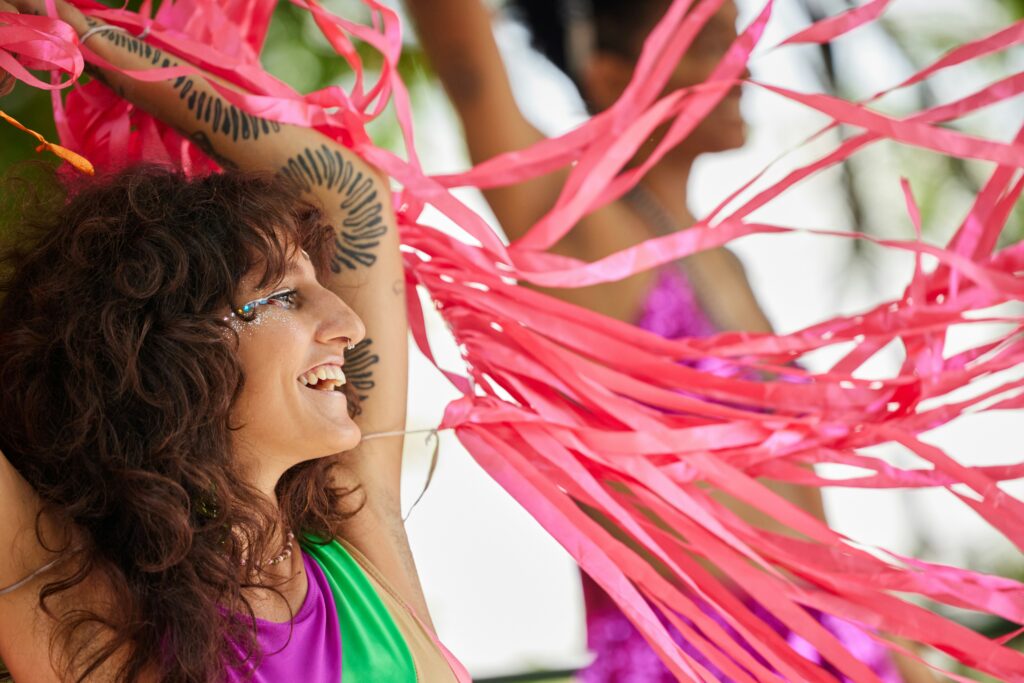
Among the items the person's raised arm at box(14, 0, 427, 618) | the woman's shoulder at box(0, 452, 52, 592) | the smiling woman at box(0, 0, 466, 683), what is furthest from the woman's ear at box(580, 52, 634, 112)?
the woman's shoulder at box(0, 452, 52, 592)

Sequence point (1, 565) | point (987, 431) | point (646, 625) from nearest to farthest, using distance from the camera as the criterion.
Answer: point (1, 565) → point (646, 625) → point (987, 431)

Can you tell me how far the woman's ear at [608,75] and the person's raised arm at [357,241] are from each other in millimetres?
851

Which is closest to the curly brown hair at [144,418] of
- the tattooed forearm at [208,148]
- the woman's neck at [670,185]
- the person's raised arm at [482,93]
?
the tattooed forearm at [208,148]

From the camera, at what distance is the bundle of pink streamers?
1.16 metres

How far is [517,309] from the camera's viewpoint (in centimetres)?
127

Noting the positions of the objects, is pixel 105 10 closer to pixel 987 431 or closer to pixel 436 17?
pixel 436 17

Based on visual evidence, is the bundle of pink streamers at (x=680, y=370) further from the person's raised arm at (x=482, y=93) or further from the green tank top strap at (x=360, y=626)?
the person's raised arm at (x=482, y=93)

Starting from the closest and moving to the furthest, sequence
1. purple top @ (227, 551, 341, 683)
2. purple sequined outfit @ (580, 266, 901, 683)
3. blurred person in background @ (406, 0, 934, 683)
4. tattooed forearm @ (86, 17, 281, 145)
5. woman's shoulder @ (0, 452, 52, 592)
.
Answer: woman's shoulder @ (0, 452, 52, 592) < purple top @ (227, 551, 341, 683) < tattooed forearm @ (86, 17, 281, 145) < purple sequined outfit @ (580, 266, 901, 683) < blurred person in background @ (406, 0, 934, 683)

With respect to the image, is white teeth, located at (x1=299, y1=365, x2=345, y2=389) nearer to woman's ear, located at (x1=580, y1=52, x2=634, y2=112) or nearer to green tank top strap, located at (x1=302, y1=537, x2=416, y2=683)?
green tank top strap, located at (x1=302, y1=537, x2=416, y2=683)

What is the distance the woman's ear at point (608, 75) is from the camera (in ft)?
6.42

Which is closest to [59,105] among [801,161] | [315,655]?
[315,655]

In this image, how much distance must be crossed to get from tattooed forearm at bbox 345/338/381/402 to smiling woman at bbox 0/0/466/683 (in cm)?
9

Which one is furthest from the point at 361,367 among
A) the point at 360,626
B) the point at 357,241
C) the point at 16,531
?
the point at 16,531

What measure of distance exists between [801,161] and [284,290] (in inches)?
73.4
